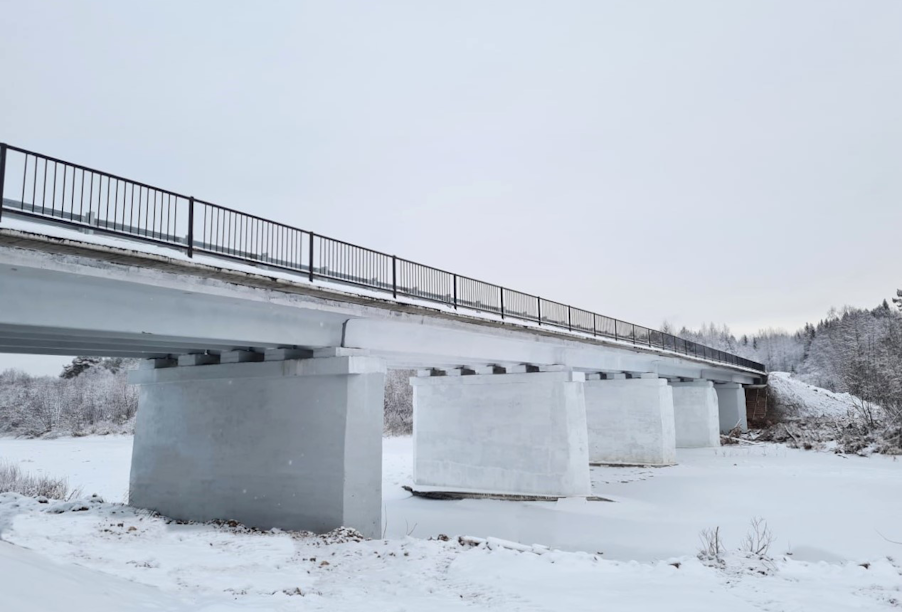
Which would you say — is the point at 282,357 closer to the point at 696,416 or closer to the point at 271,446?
the point at 271,446

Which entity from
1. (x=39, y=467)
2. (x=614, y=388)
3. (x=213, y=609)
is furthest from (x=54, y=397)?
(x=213, y=609)

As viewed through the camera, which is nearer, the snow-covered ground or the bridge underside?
the snow-covered ground

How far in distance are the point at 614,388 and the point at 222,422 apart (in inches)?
973

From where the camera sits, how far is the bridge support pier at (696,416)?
44.4m

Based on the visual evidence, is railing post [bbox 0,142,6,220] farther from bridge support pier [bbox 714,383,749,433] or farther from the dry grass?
bridge support pier [bbox 714,383,749,433]

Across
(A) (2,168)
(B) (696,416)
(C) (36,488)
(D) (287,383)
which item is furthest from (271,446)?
(B) (696,416)

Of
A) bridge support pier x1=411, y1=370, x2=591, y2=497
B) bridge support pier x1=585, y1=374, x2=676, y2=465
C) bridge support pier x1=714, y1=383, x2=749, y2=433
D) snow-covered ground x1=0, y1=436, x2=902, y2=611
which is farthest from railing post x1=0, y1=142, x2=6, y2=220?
bridge support pier x1=714, y1=383, x2=749, y2=433

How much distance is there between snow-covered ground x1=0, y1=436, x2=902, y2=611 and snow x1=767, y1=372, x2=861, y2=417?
38557 mm

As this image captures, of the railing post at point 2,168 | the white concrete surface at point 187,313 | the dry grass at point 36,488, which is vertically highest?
the railing post at point 2,168

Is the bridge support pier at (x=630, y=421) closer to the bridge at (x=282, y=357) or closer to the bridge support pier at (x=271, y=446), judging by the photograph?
the bridge at (x=282, y=357)

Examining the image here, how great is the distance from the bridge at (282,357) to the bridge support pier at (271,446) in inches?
1.8

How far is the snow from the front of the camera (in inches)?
2231

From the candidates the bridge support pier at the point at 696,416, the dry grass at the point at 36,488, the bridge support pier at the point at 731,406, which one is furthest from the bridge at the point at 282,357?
the bridge support pier at the point at 731,406

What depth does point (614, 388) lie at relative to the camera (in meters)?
34.8
